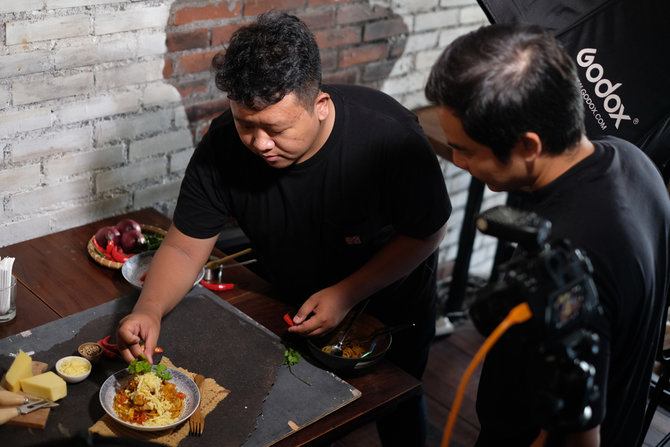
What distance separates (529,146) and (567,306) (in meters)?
0.34

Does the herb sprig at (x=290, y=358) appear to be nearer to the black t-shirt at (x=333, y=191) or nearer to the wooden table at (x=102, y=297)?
the wooden table at (x=102, y=297)

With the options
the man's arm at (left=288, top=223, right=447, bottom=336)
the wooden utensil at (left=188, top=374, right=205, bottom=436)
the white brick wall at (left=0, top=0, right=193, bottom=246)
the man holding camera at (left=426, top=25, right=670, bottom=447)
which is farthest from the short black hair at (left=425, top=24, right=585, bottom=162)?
the white brick wall at (left=0, top=0, right=193, bottom=246)

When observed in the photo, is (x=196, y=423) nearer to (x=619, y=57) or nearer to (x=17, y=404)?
(x=17, y=404)

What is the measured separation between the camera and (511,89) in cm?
110

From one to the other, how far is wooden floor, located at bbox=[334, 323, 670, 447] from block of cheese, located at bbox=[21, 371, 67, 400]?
1319 mm

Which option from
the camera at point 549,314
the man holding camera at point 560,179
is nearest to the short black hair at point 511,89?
the man holding camera at point 560,179

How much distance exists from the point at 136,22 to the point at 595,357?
1626 millimetres

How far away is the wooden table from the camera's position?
152 cm

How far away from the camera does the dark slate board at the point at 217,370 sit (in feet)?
4.65

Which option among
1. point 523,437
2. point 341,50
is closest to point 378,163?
point 523,437

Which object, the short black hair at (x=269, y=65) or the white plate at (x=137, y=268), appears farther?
the white plate at (x=137, y=268)

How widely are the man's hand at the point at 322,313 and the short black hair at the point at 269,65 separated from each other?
17.7 inches

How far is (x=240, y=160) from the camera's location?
1759 millimetres

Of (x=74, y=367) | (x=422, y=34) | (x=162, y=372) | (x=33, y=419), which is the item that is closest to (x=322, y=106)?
(x=162, y=372)
